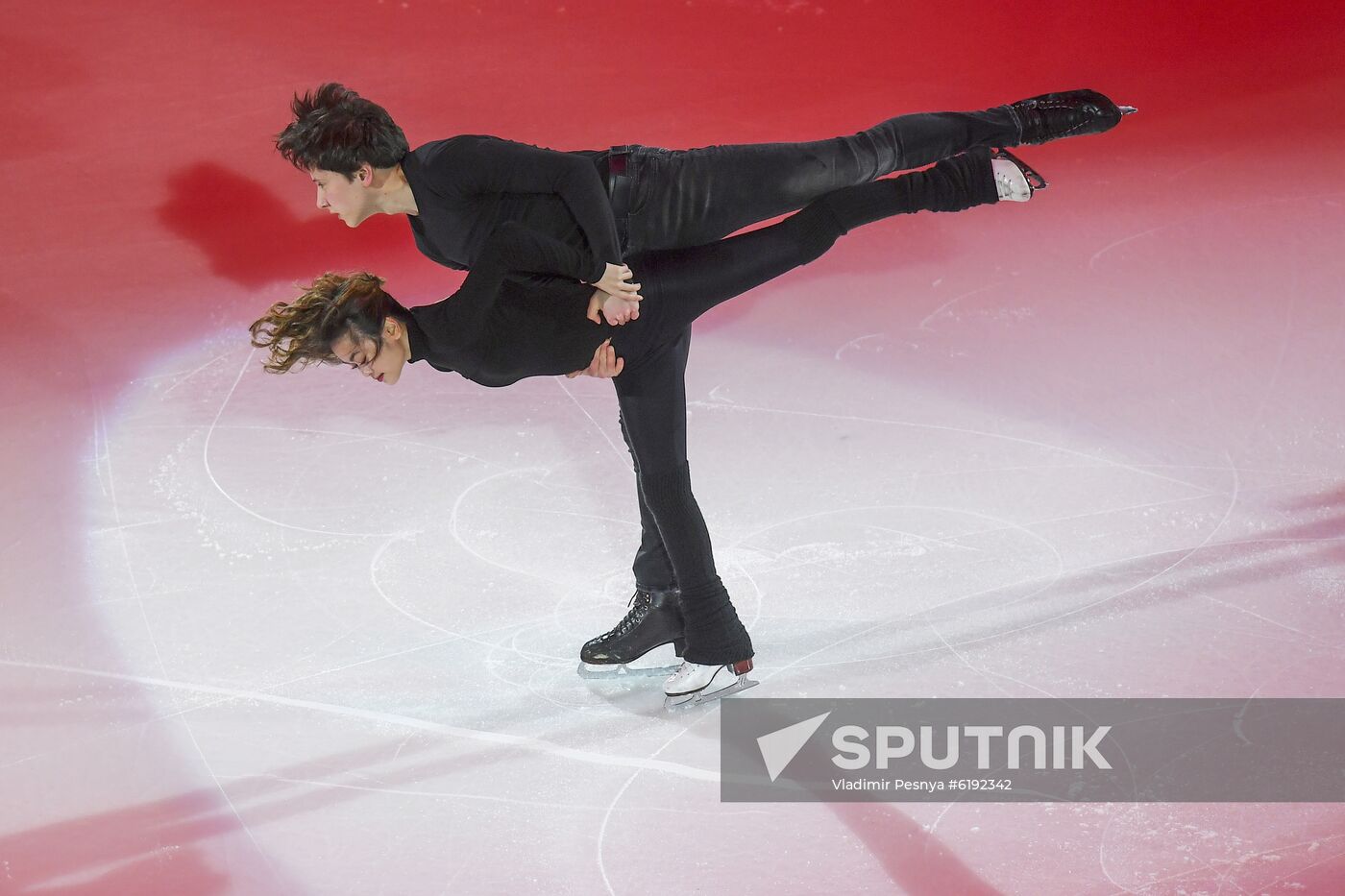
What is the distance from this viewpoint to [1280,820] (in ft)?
7.23

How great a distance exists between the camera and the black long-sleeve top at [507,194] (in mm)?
2326

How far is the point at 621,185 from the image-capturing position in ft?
8.23

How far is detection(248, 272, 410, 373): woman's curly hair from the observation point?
227cm

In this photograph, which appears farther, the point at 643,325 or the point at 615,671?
the point at 615,671

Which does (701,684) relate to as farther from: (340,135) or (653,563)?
(340,135)

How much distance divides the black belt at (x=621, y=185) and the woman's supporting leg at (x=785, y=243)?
0.09m

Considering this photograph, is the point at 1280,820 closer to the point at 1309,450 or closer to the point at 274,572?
the point at 1309,450

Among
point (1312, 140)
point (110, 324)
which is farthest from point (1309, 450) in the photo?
point (110, 324)

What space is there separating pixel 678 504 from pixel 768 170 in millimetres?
737

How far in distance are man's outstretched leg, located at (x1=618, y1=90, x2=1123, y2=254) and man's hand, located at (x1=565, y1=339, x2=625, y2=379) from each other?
241mm

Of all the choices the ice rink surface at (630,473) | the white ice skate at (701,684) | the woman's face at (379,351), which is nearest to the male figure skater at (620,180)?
the white ice skate at (701,684)

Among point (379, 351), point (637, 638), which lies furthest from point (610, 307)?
point (637, 638)

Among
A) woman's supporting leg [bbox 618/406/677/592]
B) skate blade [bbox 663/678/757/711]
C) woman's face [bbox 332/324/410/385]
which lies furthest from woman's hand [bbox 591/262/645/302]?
skate blade [bbox 663/678/757/711]

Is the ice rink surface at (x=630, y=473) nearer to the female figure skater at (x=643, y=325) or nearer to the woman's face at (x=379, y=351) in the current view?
the female figure skater at (x=643, y=325)
